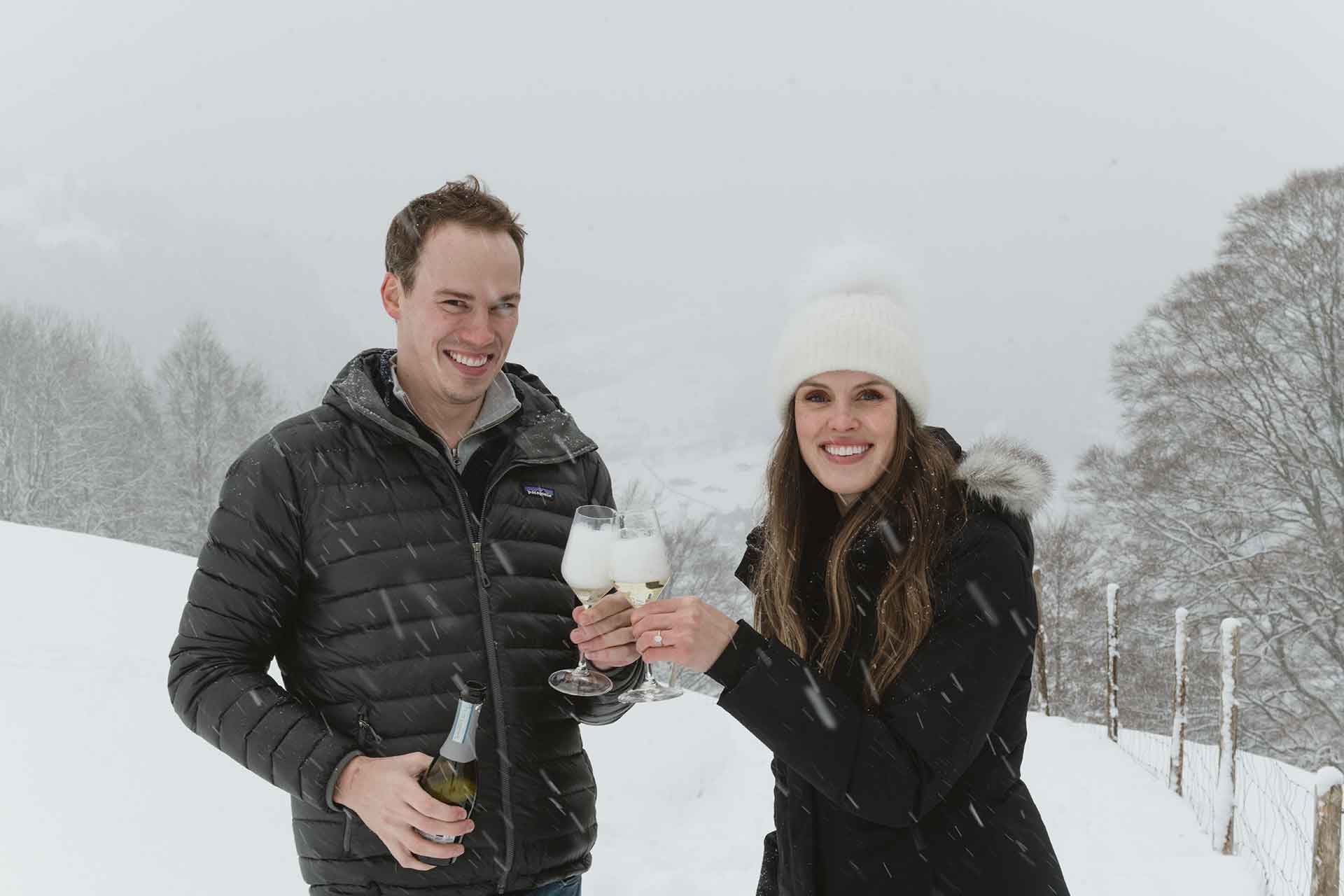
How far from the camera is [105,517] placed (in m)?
25.2

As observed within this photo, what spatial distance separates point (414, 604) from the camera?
2.31 m

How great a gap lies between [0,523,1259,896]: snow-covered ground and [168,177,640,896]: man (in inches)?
143

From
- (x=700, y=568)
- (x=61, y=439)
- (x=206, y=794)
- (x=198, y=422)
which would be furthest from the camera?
(x=198, y=422)

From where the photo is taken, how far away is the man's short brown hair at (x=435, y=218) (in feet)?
8.11

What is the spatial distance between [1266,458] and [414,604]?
662 inches

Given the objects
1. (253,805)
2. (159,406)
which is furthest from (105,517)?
(253,805)

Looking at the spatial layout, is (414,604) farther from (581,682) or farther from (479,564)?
(581,682)

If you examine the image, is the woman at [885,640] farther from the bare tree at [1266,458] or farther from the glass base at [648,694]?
the bare tree at [1266,458]

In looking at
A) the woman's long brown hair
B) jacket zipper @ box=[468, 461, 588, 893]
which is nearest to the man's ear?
jacket zipper @ box=[468, 461, 588, 893]

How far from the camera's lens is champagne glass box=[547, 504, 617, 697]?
228 cm

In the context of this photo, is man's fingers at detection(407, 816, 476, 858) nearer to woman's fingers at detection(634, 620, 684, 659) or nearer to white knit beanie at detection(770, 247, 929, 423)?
woman's fingers at detection(634, 620, 684, 659)

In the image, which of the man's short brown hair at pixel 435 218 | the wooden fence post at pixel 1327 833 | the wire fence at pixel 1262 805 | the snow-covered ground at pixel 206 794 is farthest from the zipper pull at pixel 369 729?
the wire fence at pixel 1262 805

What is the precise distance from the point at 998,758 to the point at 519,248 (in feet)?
5.76

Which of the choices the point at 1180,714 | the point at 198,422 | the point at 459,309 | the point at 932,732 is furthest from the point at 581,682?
the point at 198,422
